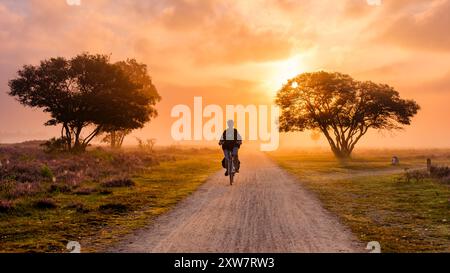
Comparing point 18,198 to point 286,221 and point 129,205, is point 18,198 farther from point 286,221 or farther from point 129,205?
point 286,221

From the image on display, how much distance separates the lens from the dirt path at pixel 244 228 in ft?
27.6

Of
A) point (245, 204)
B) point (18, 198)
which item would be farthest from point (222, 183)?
point (18, 198)

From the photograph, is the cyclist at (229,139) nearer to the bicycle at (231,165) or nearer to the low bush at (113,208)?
the bicycle at (231,165)

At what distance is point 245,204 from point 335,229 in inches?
169

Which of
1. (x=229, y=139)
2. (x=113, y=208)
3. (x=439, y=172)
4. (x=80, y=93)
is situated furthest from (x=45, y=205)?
(x=80, y=93)

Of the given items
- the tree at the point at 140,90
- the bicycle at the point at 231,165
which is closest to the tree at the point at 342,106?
the tree at the point at 140,90

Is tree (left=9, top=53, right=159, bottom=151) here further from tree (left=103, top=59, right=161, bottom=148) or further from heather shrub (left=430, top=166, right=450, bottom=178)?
heather shrub (left=430, top=166, right=450, bottom=178)

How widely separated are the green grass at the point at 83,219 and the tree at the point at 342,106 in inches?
1757

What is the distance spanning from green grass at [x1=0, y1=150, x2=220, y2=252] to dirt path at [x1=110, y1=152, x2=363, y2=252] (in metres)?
0.74

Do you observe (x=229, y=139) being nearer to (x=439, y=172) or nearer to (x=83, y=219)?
(x=83, y=219)

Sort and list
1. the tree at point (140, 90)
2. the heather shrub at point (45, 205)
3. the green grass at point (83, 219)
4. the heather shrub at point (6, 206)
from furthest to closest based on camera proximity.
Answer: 1. the tree at point (140, 90)
2. the heather shrub at point (45, 205)
3. the heather shrub at point (6, 206)
4. the green grass at point (83, 219)

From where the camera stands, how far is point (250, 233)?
961 centimetres

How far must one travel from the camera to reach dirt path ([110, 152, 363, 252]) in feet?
27.6

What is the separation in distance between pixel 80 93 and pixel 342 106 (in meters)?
38.1
